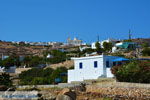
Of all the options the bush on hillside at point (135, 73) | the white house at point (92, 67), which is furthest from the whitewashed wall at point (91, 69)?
the bush on hillside at point (135, 73)

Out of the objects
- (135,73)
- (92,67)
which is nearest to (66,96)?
(135,73)

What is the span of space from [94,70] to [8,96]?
14.7 m

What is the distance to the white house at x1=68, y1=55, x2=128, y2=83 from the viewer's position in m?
36.7

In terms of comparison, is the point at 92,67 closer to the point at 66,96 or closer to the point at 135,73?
the point at 135,73

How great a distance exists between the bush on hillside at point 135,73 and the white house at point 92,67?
502cm

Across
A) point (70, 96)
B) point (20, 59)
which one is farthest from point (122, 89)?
point (20, 59)

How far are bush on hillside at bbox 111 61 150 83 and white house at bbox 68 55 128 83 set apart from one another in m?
5.02

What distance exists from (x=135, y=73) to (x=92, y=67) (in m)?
8.63

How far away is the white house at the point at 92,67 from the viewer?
36656 millimetres

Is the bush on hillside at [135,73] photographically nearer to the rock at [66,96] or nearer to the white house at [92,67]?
the white house at [92,67]

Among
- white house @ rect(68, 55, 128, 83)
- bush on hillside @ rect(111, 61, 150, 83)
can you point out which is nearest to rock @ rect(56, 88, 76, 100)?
bush on hillside @ rect(111, 61, 150, 83)

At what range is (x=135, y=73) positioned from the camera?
2958 centimetres

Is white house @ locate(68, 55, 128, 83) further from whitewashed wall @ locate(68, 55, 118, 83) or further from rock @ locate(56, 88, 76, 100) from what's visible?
rock @ locate(56, 88, 76, 100)

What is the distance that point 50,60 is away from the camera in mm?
80938
